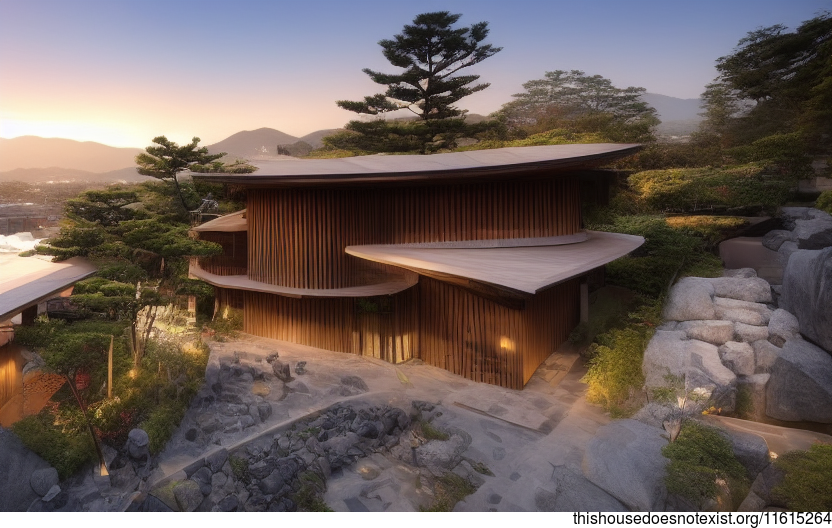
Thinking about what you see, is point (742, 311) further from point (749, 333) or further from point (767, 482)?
point (767, 482)

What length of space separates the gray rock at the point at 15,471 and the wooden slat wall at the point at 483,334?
19.7ft

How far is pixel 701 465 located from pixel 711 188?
24.8 feet

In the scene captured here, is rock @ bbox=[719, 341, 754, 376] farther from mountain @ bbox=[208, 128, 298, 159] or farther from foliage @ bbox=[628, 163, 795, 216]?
mountain @ bbox=[208, 128, 298, 159]

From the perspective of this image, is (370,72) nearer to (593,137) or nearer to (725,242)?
(593,137)

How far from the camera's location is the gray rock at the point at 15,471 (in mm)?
4617

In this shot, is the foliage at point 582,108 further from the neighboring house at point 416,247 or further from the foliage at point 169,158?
Answer: the foliage at point 169,158

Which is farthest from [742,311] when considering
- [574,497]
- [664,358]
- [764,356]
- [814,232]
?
[574,497]

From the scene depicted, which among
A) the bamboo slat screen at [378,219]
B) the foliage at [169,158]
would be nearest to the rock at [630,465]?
the bamboo slat screen at [378,219]

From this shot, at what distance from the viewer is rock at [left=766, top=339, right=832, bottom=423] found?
5965 mm

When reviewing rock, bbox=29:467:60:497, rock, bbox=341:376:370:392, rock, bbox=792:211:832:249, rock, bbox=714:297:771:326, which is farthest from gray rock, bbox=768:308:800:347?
rock, bbox=29:467:60:497

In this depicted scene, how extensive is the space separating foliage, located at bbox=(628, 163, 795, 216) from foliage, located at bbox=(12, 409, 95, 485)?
11998mm
